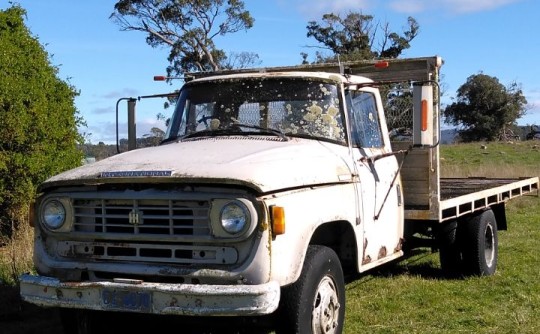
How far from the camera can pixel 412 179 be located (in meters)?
7.38

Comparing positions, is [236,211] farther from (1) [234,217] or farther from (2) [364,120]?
(2) [364,120]

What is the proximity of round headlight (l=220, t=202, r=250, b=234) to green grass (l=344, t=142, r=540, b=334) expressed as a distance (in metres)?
2.09

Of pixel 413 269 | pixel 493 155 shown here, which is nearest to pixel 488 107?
pixel 493 155

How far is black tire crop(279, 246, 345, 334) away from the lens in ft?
15.4

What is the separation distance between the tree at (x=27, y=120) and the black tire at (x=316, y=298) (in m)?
5.96

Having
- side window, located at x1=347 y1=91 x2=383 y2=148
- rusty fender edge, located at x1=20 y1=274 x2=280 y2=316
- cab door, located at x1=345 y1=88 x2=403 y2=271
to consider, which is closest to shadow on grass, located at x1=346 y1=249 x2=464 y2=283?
cab door, located at x1=345 y1=88 x2=403 y2=271

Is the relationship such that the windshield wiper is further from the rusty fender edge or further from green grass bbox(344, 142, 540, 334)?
green grass bbox(344, 142, 540, 334)

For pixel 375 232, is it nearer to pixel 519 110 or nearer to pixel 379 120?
pixel 379 120

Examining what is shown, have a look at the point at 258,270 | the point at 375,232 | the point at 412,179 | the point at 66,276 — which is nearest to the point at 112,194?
the point at 66,276

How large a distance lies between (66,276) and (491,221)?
18.3 feet

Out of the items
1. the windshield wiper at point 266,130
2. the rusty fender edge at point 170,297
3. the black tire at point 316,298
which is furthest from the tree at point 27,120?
the black tire at point 316,298

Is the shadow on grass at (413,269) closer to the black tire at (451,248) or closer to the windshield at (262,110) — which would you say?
the black tire at (451,248)

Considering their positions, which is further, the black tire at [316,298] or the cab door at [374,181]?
the cab door at [374,181]

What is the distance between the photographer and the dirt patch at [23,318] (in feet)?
20.9
